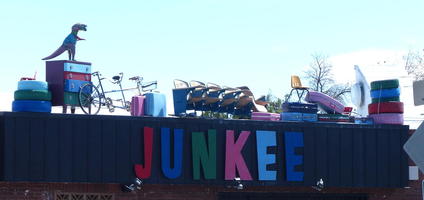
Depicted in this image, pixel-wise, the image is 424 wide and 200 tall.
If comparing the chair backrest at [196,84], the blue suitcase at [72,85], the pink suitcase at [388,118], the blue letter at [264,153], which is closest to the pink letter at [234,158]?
the blue letter at [264,153]

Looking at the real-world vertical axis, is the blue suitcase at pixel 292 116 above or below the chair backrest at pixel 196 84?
below

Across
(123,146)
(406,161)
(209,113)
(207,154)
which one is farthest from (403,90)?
(123,146)

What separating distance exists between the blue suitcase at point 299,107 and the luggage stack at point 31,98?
21.9 ft

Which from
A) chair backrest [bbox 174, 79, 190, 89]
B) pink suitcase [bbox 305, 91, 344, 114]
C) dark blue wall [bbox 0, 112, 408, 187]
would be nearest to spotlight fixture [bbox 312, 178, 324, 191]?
dark blue wall [bbox 0, 112, 408, 187]

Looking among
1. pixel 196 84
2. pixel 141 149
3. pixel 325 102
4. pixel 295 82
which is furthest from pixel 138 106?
pixel 325 102

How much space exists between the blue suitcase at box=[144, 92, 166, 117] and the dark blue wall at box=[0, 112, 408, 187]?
455 millimetres

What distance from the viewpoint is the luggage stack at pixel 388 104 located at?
24.8 m

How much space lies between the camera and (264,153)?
2294 centimetres

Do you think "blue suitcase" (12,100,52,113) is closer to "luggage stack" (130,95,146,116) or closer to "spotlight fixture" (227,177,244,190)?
"luggage stack" (130,95,146,116)

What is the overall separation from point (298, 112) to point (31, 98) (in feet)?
24.4

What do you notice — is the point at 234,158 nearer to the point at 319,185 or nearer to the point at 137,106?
the point at 319,185

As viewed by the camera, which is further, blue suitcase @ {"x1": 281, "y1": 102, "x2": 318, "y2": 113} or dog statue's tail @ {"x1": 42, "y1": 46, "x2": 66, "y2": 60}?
blue suitcase @ {"x1": 281, "y1": 102, "x2": 318, "y2": 113}

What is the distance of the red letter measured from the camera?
21.4 metres

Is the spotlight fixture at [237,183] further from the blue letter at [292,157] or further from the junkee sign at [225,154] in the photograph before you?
the blue letter at [292,157]
